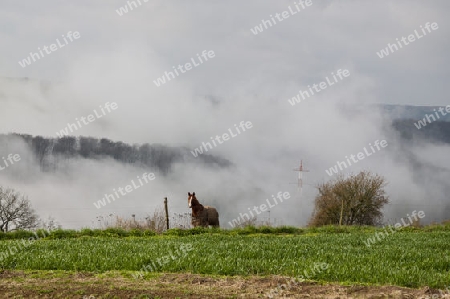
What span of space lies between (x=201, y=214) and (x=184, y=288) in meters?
21.7

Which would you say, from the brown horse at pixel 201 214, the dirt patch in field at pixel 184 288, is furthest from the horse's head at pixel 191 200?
the dirt patch in field at pixel 184 288

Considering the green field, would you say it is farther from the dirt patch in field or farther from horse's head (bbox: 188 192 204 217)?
horse's head (bbox: 188 192 204 217)

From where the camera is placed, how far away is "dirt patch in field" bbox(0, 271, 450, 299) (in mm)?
9312

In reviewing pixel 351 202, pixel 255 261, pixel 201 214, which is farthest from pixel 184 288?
pixel 351 202

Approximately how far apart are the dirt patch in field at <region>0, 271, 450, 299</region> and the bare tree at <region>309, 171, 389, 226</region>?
45.5 meters

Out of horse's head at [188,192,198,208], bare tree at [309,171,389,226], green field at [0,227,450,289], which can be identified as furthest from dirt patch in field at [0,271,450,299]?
bare tree at [309,171,389,226]

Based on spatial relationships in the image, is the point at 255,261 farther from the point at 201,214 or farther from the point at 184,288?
the point at 201,214

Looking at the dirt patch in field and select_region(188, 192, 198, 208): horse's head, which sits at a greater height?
select_region(188, 192, 198, 208): horse's head

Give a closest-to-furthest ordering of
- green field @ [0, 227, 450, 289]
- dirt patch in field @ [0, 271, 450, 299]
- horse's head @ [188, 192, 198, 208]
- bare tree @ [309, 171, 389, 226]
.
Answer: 1. dirt patch in field @ [0, 271, 450, 299]
2. green field @ [0, 227, 450, 289]
3. horse's head @ [188, 192, 198, 208]
4. bare tree @ [309, 171, 389, 226]

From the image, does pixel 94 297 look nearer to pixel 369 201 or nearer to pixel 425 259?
pixel 425 259

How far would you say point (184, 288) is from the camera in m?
9.98

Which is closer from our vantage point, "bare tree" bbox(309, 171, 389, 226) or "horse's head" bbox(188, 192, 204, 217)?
"horse's head" bbox(188, 192, 204, 217)

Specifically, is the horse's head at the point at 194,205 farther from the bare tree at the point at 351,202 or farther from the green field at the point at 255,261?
the bare tree at the point at 351,202

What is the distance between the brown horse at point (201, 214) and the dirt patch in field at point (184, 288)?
20.1 m
